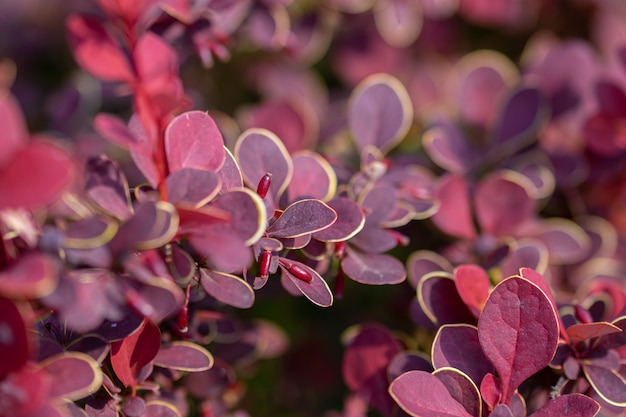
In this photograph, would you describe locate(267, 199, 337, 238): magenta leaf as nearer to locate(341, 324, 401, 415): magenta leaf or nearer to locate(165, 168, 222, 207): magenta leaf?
locate(165, 168, 222, 207): magenta leaf

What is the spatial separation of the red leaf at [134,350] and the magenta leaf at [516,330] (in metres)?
0.28

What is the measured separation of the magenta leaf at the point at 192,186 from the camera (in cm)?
53

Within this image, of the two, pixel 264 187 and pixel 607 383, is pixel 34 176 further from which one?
pixel 607 383

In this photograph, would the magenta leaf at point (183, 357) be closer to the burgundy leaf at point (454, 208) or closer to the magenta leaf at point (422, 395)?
the magenta leaf at point (422, 395)

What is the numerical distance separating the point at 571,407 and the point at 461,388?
3.7 inches

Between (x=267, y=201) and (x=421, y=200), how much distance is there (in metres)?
0.21

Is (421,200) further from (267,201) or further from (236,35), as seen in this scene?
(236,35)

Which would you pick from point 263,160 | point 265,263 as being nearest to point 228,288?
point 265,263

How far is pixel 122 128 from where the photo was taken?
Result: 1.90 feet

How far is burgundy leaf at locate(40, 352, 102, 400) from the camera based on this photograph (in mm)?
498

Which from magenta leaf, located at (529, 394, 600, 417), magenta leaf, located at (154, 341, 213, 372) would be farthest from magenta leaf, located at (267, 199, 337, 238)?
magenta leaf, located at (529, 394, 600, 417)

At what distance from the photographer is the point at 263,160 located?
0.65 m

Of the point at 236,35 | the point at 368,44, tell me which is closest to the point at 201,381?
the point at 236,35

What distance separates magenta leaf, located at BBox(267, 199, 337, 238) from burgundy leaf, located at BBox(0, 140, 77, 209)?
7.7 inches
